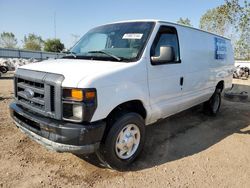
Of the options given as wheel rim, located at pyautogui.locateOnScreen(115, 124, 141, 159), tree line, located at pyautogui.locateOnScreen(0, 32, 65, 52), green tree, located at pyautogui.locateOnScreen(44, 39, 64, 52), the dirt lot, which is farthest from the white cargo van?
tree line, located at pyautogui.locateOnScreen(0, 32, 65, 52)

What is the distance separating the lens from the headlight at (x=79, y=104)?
8.88 ft

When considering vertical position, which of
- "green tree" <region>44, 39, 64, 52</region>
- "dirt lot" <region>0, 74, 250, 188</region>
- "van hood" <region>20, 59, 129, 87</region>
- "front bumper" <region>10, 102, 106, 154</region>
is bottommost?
"dirt lot" <region>0, 74, 250, 188</region>

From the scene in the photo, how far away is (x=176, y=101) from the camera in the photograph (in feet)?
14.3

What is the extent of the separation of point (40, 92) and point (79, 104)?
2.11 feet

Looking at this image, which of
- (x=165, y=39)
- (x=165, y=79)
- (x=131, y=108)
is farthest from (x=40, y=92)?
(x=165, y=39)

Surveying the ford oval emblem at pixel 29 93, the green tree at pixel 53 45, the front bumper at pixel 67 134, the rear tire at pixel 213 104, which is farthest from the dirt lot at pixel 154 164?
the green tree at pixel 53 45

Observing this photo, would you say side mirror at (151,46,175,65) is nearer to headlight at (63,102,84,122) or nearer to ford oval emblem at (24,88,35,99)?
headlight at (63,102,84,122)

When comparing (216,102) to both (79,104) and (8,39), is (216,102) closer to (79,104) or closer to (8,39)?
(79,104)

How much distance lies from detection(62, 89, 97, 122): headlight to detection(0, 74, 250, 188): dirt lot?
99 centimetres

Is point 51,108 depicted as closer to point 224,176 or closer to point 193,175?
point 193,175

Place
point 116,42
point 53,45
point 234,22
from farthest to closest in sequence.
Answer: point 53,45 → point 234,22 → point 116,42

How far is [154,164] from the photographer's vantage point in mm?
3646

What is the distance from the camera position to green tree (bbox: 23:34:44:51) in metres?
60.5

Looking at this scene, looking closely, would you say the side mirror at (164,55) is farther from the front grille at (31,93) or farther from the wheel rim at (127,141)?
the front grille at (31,93)
